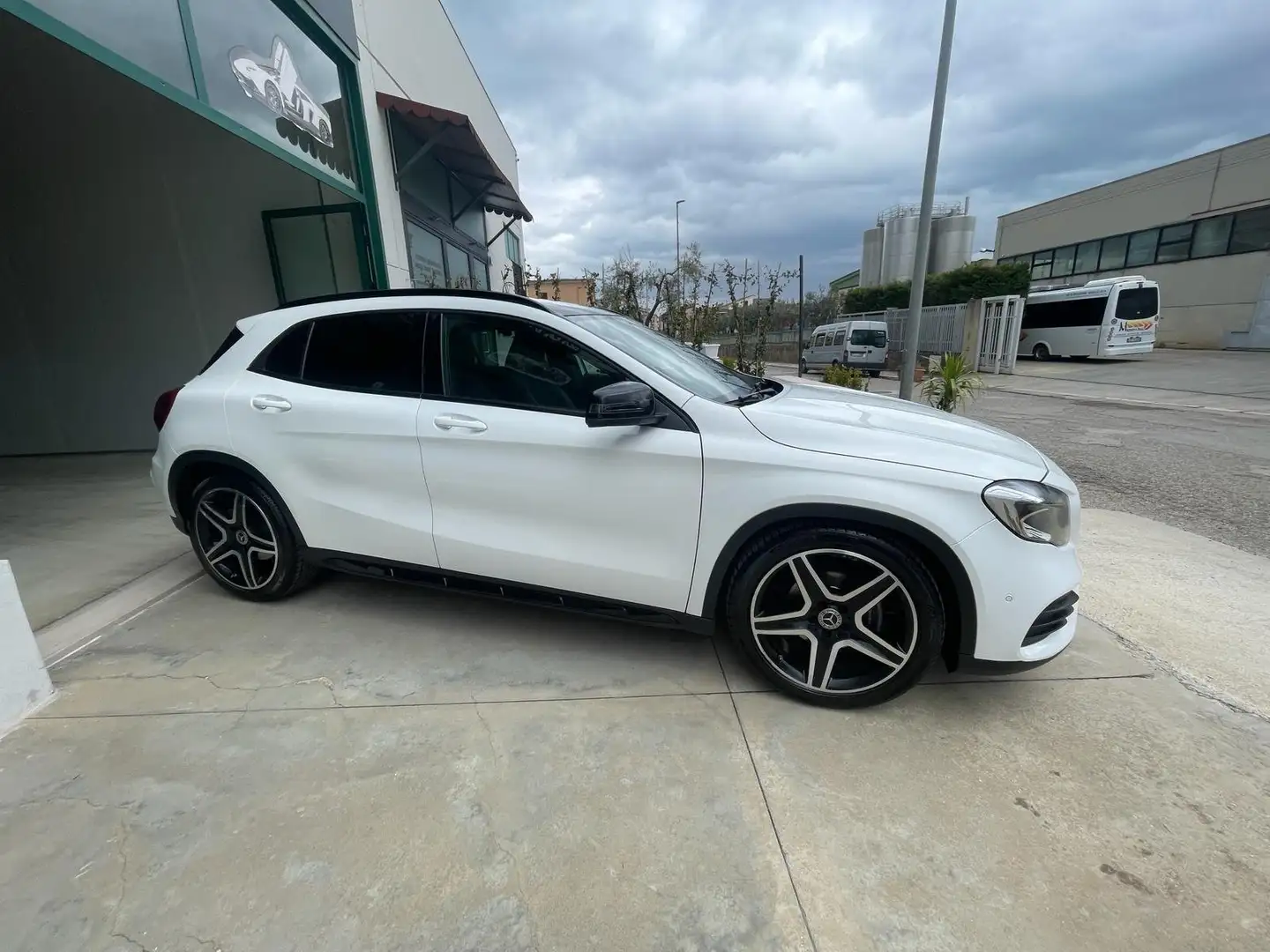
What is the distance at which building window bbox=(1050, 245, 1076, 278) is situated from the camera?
2972 cm

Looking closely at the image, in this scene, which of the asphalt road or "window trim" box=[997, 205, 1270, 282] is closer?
the asphalt road

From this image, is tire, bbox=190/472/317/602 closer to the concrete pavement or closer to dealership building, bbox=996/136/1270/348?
the concrete pavement

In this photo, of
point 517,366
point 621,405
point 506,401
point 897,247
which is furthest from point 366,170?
point 897,247

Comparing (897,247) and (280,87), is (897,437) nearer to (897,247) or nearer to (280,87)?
(280,87)

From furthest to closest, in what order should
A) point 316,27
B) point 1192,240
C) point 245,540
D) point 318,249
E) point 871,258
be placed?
1. point 871,258
2. point 1192,240
3. point 318,249
4. point 316,27
5. point 245,540

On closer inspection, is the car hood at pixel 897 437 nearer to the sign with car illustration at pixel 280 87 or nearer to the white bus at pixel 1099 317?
the sign with car illustration at pixel 280 87

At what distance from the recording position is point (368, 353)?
2873mm

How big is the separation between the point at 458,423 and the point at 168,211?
7210 mm

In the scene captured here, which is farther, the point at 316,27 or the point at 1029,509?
the point at 316,27

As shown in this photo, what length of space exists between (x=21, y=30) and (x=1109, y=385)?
21053 millimetres

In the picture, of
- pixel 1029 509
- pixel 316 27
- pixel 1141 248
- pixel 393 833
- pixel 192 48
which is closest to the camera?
pixel 393 833

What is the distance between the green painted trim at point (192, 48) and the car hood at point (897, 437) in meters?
4.41

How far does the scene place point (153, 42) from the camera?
352cm

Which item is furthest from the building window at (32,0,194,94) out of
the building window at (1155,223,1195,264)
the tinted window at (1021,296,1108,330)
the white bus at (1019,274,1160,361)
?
the building window at (1155,223,1195,264)
